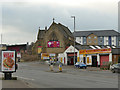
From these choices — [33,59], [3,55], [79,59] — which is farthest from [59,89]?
[33,59]

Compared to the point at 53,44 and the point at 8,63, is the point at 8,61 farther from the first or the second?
the point at 53,44

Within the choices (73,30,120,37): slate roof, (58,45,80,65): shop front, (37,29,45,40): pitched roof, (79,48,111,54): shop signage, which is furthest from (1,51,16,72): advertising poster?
(73,30,120,37): slate roof

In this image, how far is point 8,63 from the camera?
19.0m

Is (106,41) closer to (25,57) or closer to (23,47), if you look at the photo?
(23,47)

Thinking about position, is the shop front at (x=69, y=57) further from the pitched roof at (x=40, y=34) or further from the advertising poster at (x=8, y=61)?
the advertising poster at (x=8, y=61)

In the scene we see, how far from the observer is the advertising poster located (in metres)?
18.8

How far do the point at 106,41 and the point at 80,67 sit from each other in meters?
73.9

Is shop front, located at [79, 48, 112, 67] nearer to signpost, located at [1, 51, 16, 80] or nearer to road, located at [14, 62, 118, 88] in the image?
road, located at [14, 62, 118, 88]

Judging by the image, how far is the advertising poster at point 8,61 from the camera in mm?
18828

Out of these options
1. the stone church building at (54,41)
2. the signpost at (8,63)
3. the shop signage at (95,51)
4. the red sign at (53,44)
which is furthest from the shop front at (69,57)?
the signpost at (8,63)

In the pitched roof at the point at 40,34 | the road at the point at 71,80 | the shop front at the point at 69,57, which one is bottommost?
the road at the point at 71,80

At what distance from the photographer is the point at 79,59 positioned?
186 ft

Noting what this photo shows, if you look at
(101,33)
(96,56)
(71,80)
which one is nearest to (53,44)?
(96,56)

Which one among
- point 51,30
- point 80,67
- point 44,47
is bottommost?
point 80,67
